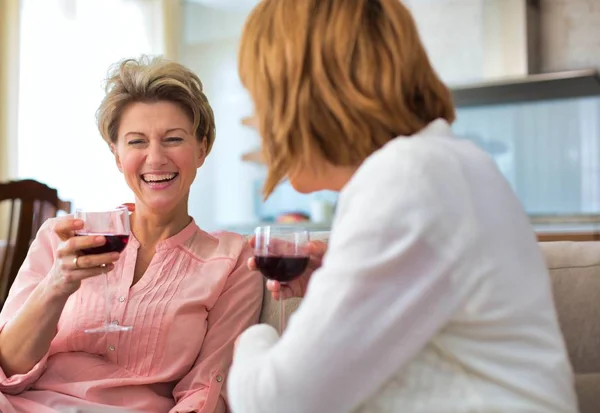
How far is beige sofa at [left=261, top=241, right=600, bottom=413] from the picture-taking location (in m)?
1.40

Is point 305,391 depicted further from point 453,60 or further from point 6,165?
point 453,60

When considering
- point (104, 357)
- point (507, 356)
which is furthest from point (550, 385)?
point (104, 357)

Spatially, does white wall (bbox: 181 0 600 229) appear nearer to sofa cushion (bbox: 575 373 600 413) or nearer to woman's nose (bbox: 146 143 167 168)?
woman's nose (bbox: 146 143 167 168)

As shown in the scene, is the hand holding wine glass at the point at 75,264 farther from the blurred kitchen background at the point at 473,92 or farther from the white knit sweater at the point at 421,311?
the blurred kitchen background at the point at 473,92

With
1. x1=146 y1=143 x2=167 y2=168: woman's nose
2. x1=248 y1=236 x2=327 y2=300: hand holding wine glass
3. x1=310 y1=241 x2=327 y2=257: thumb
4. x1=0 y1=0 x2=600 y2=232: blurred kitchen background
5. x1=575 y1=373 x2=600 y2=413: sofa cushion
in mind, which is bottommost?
x1=575 y1=373 x2=600 y2=413: sofa cushion

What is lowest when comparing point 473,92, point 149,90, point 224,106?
point 149,90

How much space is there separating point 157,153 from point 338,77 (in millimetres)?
828

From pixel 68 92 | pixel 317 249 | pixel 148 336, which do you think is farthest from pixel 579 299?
pixel 68 92

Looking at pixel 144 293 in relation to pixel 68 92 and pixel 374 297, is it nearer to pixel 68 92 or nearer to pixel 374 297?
pixel 374 297

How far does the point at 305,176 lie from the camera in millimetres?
1046

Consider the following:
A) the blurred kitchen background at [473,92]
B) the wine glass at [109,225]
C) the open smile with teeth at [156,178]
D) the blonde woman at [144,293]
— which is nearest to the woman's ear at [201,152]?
the blonde woman at [144,293]

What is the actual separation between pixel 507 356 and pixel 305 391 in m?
0.25

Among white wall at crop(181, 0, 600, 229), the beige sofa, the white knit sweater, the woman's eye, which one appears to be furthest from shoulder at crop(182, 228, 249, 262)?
white wall at crop(181, 0, 600, 229)

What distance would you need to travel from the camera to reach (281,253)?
1.30 metres
